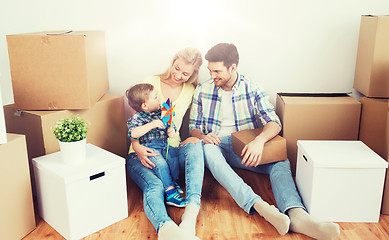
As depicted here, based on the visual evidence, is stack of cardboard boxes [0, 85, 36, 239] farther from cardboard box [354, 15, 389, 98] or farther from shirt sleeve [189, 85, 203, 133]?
cardboard box [354, 15, 389, 98]

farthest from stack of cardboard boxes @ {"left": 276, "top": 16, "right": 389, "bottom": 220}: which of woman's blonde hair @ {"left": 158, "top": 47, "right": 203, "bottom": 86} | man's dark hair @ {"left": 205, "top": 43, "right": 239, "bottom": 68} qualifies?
woman's blonde hair @ {"left": 158, "top": 47, "right": 203, "bottom": 86}

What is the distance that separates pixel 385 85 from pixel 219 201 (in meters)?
1.17

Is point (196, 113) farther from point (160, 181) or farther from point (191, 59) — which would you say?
point (160, 181)

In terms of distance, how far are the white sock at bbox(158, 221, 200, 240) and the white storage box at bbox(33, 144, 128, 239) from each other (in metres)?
0.33

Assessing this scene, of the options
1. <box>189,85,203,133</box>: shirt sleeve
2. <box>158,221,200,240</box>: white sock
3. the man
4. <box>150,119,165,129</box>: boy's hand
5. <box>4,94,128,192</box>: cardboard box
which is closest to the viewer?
<box>158,221,200,240</box>: white sock

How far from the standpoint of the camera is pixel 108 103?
2.19m

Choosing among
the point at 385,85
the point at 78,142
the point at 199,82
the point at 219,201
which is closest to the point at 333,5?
the point at 385,85

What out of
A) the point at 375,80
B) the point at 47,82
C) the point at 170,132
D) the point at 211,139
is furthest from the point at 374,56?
the point at 47,82

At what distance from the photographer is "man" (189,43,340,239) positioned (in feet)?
5.59

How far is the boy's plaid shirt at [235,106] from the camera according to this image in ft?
7.04

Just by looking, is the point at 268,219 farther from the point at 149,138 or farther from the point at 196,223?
the point at 149,138

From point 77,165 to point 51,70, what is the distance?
0.53 m

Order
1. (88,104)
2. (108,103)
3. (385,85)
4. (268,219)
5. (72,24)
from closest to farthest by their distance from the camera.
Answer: (268,219), (88,104), (385,85), (108,103), (72,24)

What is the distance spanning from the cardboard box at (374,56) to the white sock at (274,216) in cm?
98
